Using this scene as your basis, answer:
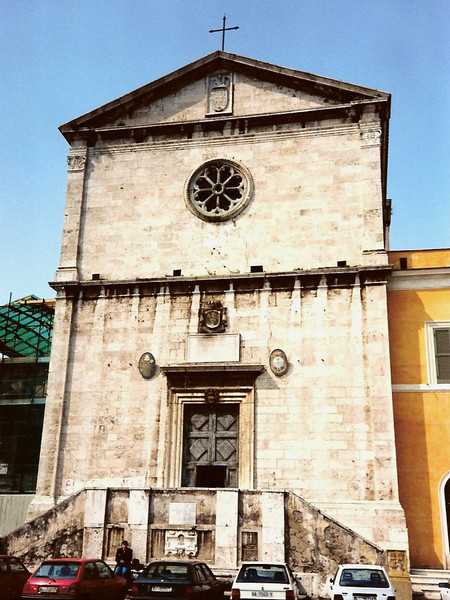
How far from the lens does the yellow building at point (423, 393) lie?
20.3m

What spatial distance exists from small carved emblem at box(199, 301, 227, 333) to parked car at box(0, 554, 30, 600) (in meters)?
9.04

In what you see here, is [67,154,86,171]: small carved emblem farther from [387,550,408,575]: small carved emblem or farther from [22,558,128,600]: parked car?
[387,550,408,575]: small carved emblem

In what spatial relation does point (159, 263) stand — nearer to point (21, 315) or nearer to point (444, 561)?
point (444, 561)

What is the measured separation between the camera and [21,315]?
36594 mm

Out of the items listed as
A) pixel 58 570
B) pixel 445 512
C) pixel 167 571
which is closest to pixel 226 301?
pixel 445 512

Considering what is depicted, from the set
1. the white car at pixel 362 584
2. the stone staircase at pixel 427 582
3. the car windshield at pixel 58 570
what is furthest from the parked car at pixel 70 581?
the stone staircase at pixel 427 582

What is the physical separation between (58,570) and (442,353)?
13056 millimetres

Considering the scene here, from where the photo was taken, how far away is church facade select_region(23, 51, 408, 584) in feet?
68.4

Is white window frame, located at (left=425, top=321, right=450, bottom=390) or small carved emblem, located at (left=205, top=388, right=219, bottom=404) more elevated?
white window frame, located at (left=425, top=321, right=450, bottom=390)

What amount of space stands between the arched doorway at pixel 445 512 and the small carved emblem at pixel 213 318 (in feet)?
26.3

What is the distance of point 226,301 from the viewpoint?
22.8 m

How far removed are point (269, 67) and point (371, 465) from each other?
13.8 metres

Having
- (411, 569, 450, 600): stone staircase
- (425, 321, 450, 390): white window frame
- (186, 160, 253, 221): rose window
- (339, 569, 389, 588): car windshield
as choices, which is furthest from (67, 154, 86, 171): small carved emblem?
(411, 569, 450, 600): stone staircase

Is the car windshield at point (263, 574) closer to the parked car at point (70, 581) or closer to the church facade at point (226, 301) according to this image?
the parked car at point (70, 581)
